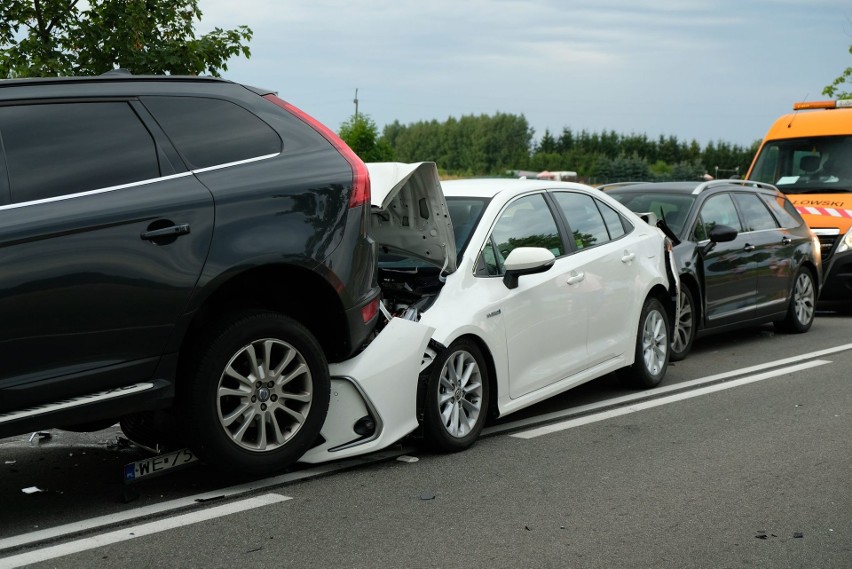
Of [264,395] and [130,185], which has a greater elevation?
[130,185]

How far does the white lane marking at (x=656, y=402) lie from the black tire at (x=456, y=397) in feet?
1.76

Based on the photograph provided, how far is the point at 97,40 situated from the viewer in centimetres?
1088

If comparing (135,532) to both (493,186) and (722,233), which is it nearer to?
(493,186)

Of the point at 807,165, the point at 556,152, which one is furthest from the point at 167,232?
the point at 556,152

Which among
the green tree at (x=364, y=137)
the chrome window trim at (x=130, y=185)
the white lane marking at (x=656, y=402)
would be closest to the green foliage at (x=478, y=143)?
the green tree at (x=364, y=137)

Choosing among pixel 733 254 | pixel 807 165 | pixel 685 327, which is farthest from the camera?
pixel 807 165

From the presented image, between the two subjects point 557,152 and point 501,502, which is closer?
point 501,502

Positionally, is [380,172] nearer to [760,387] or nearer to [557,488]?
[557,488]

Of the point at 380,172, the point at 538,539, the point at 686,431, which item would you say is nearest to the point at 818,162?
the point at 686,431

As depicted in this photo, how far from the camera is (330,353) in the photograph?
5.81 m

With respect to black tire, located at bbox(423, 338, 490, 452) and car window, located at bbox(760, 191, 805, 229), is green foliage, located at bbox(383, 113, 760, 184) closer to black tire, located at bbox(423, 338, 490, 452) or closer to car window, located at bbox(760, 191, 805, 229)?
car window, located at bbox(760, 191, 805, 229)

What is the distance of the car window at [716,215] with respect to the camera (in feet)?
34.9

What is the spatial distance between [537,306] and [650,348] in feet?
6.33

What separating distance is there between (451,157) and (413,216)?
588 ft
